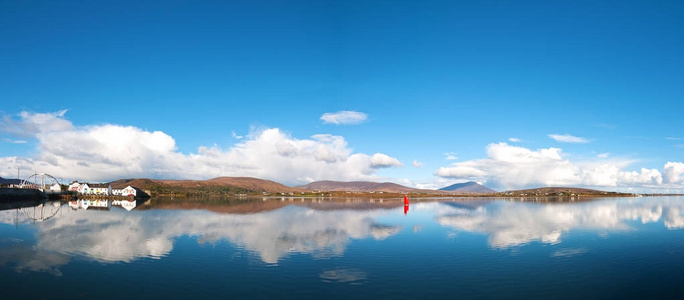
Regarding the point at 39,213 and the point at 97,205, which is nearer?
the point at 39,213

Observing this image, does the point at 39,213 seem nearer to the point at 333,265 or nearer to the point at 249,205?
the point at 249,205

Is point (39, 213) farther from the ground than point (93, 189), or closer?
closer

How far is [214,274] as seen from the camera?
21.9 metres

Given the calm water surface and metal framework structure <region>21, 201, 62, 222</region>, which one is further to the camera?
metal framework structure <region>21, 201, 62, 222</region>

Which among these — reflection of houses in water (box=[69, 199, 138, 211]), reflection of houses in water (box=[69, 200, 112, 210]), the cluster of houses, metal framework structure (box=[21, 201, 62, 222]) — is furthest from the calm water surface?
the cluster of houses

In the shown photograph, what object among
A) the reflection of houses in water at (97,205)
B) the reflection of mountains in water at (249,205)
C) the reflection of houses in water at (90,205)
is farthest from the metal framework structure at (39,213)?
the reflection of mountains in water at (249,205)

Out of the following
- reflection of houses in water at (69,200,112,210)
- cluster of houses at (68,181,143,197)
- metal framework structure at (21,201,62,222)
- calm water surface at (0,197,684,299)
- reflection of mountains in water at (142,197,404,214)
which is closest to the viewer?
calm water surface at (0,197,684,299)

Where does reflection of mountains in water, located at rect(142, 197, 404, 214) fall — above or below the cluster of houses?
below

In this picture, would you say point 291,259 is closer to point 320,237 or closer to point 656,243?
point 320,237

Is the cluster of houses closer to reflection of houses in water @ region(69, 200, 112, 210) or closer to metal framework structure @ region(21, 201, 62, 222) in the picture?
reflection of houses in water @ region(69, 200, 112, 210)

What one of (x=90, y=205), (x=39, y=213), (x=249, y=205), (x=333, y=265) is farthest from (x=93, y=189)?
(x=333, y=265)

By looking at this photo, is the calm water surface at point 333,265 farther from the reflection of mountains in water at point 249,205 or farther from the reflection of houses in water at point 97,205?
the reflection of houses in water at point 97,205

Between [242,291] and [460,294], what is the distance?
10.9 metres

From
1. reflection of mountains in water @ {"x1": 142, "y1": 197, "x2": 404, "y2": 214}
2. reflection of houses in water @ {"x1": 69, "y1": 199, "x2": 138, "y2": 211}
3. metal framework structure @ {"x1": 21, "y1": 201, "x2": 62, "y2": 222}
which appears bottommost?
reflection of mountains in water @ {"x1": 142, "y1": 197, "x2": 404, "y2": 214}
